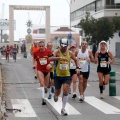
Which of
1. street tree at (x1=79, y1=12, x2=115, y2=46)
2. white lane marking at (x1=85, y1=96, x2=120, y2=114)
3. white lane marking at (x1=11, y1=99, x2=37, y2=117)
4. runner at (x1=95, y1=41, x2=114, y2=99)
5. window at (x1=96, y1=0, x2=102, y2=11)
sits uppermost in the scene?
window at (x1=96, y1=0, x2=102, y2=11)

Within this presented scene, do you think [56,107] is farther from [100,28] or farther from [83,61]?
[100,28]

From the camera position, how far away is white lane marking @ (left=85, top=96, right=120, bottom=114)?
41.0ft

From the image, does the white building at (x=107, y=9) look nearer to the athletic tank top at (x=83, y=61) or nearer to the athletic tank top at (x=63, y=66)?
the athletic tank top at (x=83, y=61)

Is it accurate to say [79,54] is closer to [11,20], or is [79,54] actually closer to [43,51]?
[43,51]

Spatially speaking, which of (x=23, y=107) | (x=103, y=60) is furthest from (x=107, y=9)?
(x=23, y=107)

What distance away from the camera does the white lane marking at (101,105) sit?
12492mm

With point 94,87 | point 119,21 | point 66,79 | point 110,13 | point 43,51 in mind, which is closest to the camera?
point 66,79

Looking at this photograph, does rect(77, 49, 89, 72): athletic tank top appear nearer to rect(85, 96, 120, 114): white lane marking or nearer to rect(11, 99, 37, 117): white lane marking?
rect(85, 96, 120, 114): white lane marking

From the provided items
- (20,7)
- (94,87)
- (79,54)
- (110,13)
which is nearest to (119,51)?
(110,13)

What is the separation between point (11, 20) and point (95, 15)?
2173cm

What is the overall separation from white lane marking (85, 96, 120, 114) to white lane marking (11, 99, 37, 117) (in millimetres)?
1871

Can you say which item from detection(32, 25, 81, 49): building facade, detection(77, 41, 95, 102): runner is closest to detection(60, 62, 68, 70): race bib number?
detection(77, 41, 95, 102): runner

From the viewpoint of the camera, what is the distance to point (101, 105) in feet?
44.9

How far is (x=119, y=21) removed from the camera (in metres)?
55.4
